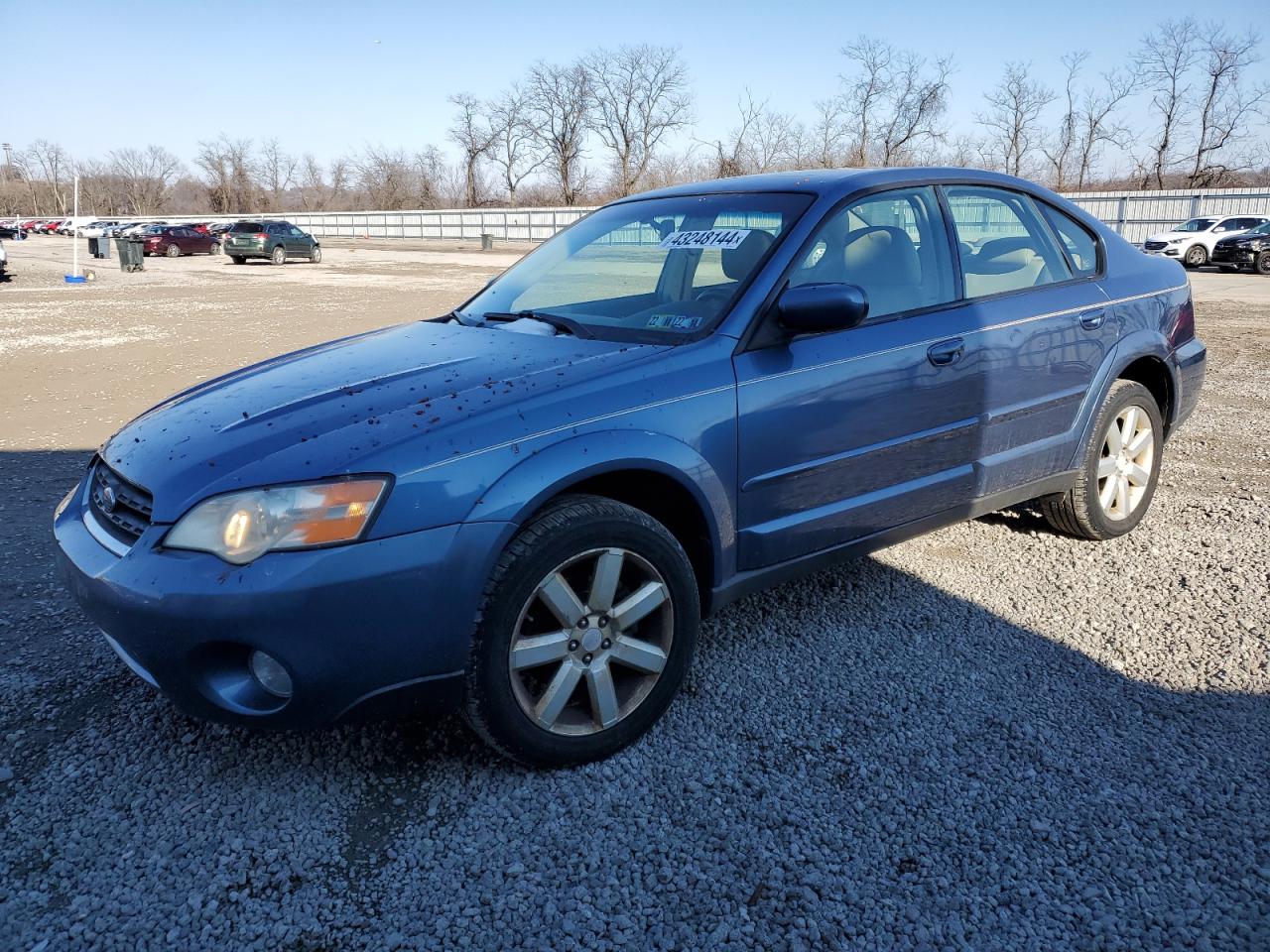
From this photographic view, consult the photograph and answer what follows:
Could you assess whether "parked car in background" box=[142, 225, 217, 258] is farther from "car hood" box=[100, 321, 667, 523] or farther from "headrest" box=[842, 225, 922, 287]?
"headrest" box=[842, 225, 922, 287]

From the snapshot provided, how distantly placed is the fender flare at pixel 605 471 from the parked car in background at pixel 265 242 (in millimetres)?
35990

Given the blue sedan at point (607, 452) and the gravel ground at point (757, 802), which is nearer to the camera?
the gravel ground at point (757, 802)

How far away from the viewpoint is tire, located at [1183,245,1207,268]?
26.2 m

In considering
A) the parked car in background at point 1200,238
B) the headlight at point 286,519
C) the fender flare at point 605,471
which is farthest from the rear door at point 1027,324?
the parked car in background at point 1200,238

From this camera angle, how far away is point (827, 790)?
104 inches

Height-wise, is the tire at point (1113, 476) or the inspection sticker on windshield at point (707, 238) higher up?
the inspection sticker on windshield at point (707, 238)

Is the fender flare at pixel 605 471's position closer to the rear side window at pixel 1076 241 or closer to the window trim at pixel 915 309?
the window trim at pixel 915 309

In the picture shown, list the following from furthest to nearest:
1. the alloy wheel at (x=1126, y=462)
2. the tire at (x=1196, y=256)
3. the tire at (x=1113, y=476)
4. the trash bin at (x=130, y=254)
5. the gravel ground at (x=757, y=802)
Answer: the trash bin at (x=130, y=254) → the tire at (x=1196, y=256) → the alloy wheel at (x=1126, y=462) → the tire at (x=1113, y=476) → the gravel ground at (x=757, y=802)

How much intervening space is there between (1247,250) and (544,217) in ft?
118

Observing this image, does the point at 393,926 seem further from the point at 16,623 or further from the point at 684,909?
the point at 16,623

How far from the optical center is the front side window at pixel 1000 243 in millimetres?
3730

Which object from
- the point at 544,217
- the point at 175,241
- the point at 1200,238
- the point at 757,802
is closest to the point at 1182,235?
the point at 1200,238

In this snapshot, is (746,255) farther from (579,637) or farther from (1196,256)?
(1196,256)

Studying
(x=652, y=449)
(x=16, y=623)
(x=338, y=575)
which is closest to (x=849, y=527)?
(x=652, y=449)
